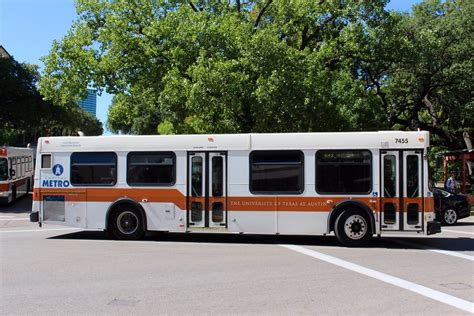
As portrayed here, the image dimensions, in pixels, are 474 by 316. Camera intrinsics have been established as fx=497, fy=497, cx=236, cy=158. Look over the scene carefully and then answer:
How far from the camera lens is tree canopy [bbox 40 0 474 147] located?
18672 millimetres

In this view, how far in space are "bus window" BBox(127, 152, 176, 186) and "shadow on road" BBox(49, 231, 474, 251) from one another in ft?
5.08

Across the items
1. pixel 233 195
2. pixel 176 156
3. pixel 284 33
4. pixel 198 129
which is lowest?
→ pixel 233 195

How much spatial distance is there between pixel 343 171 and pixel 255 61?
8.06 metres

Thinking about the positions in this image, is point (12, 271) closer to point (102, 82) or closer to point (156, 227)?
point (156, 227)

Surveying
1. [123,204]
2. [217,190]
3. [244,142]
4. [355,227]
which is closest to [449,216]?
[355,227]

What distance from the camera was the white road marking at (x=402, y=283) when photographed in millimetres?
6582

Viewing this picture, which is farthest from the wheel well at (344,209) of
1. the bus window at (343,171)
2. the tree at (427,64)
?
the tree at (427,64)

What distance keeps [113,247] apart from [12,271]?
320cm

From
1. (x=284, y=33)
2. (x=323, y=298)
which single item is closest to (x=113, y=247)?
(x=323, y=298)

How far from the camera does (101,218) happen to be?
42.7 ft

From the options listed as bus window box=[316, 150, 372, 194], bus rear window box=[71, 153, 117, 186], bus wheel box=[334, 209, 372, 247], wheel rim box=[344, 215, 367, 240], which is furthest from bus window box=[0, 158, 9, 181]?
wheel rim box=[344, 215, 367, 240]

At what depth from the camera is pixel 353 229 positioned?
11.8m

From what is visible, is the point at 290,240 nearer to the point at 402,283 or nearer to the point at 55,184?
the point at 402,283

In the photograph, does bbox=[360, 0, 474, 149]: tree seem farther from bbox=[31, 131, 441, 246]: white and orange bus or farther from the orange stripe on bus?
the orange stripe on bus
